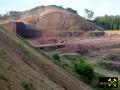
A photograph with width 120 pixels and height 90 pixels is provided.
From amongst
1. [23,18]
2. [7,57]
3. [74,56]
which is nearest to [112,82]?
[7,57]

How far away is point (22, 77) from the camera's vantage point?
40.1 ft

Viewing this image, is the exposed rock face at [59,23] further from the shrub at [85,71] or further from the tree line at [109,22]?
the shrub at [85,71]

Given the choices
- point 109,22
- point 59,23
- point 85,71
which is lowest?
point 109,22

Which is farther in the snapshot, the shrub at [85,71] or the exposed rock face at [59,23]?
the exposed rock face at [59,23]

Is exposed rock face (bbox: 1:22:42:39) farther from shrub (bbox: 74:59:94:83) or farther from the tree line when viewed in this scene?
shrub (bbox: 74:59:94:83)

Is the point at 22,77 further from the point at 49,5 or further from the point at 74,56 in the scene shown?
the point at 49,5

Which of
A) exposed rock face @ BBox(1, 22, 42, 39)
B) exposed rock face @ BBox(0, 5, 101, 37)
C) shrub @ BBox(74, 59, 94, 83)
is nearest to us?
shrub @ BBox(74, 59, 94, 83)

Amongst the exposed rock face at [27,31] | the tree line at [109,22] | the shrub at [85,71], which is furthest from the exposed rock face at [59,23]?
the shrub at [85,71]

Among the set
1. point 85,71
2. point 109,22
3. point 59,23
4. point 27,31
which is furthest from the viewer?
point 109,22

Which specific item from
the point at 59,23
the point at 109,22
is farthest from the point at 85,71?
the point at 109,22

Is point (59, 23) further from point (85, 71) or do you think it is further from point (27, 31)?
point (85, 71)

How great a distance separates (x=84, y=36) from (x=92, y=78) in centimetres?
4545

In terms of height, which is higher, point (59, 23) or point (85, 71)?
point (59, 23)

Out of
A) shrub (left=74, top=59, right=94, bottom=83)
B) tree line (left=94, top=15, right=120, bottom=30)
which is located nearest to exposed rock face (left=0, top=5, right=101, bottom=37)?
tree line (left=94, top=15, right=120, bottom=30)
